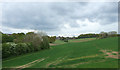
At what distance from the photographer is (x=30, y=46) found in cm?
3372

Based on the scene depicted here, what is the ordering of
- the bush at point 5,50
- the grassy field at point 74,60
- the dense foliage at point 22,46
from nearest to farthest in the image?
the grassy field at point 74,60, the bush at point 5,50, the dense foliage at point 22,46

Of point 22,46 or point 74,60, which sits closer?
point 74,60

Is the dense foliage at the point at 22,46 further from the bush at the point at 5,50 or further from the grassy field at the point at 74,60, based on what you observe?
the grassy field at the point at 74,60

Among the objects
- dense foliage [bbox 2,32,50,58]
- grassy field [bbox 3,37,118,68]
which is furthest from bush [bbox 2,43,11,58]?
grassy field [bbox 3,37,118,68]

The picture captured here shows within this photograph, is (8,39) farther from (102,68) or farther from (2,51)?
(102,68)

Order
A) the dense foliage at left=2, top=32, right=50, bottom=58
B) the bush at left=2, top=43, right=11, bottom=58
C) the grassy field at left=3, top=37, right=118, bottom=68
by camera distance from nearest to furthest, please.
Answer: the grassy field at left=3, top=37, right=118, bottom=68
the bush at left=2, top=43, right=11, bottom=58
the dense foliage at left=2, top=32, right=50, bottom=58

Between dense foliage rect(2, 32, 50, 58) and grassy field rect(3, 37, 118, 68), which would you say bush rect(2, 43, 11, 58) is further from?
grassy field rect(3, 37, 118, 68)

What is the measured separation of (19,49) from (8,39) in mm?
33840

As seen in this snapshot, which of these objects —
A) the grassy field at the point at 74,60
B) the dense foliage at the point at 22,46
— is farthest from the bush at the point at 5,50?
the grassy field at the point at 74,60

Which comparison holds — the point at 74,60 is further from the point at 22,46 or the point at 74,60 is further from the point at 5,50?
the point at 22,46

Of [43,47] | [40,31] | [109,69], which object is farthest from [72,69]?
[40,31]

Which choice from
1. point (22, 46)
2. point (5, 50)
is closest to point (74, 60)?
point (5, 50)

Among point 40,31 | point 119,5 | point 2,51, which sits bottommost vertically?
point 2,51

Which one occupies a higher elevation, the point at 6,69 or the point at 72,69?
the point at 72,69
